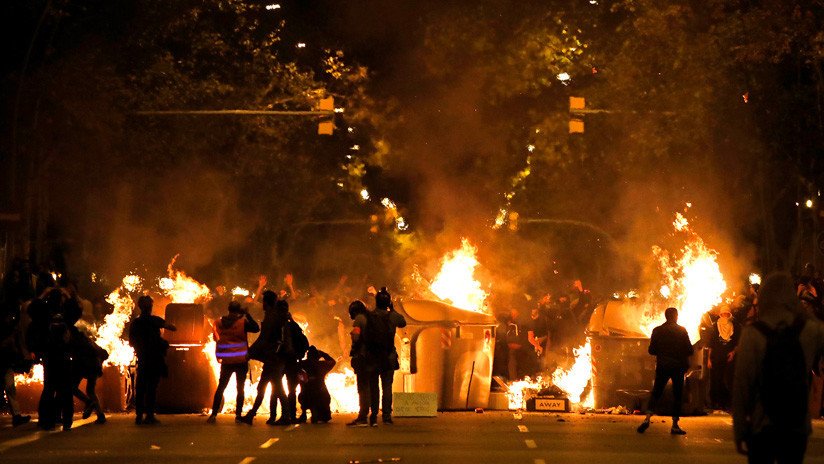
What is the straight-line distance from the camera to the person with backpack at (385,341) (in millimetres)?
21062

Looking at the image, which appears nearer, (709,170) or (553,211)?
(709,170)

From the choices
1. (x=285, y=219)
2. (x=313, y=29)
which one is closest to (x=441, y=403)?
(x=313, y=29)

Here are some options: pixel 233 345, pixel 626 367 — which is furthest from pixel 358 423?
pixel 626 367

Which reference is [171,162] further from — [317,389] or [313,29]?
[317,389]

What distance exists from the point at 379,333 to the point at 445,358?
11.4 ft

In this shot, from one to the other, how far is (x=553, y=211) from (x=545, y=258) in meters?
10.3

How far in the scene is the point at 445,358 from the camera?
24.4 m

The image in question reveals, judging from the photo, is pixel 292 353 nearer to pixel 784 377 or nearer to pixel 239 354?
pixel 239 354

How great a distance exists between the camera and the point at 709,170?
3691 cm

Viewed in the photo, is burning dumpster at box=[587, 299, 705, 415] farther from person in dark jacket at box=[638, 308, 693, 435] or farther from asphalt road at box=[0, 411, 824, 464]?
person in dark jacket at box=[638, 308, 693, 435]

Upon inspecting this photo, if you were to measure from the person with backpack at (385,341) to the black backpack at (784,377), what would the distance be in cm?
1197

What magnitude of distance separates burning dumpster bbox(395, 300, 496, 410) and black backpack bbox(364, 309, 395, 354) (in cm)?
323

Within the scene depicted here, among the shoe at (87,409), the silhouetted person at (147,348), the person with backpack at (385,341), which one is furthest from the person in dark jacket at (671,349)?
the shoe at (87,409)

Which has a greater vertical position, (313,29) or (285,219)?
(313,29)
